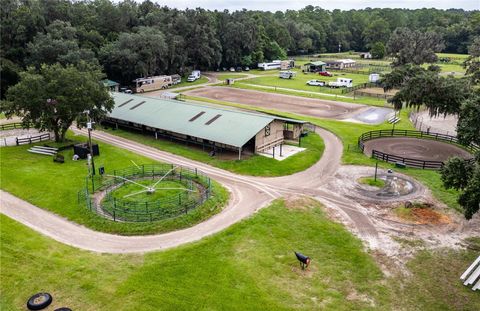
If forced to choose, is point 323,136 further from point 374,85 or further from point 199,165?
point 374,85

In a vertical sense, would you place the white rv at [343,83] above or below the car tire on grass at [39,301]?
above

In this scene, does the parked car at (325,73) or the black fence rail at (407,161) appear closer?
the black fence rail at (407,161)

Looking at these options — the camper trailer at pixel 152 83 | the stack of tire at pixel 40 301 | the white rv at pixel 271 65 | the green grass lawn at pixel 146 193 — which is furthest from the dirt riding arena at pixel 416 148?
the white rv at pixel 271 65

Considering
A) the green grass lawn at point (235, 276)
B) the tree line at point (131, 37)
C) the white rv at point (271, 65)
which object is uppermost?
the tree line at point (131, 37)

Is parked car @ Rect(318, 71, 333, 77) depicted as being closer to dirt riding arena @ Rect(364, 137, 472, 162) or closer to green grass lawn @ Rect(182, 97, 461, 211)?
green grass lawn @ Rect(182, 97, 461, 211)

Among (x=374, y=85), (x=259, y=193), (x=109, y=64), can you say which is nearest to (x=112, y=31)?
(x=109, y=64)

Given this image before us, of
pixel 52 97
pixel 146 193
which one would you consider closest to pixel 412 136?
pixel 146 193

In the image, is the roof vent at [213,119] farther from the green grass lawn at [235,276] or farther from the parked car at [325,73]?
the parked car at [325,73]

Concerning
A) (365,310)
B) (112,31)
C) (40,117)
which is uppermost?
(112,31)
